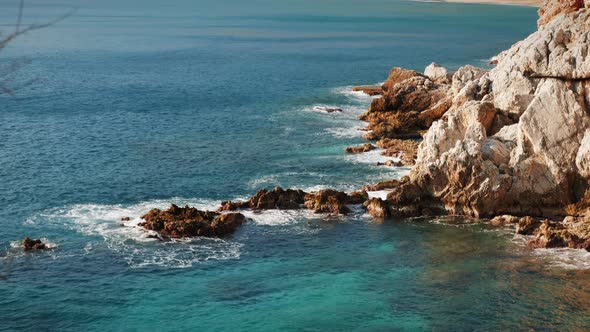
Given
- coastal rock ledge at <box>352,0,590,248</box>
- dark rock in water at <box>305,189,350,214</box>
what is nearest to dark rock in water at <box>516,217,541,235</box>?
coastal rock ledge at <box>352,0,590,248</box>

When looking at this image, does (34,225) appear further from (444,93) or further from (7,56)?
(7,56)

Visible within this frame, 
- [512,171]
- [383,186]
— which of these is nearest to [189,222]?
[383,186]

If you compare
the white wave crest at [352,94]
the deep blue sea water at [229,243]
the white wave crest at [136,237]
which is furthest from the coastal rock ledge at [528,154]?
the white wave crest at [352,94]

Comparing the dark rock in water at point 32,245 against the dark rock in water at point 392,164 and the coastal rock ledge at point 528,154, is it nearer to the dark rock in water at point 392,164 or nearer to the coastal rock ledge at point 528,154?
the coastal rock ledge at point 528,154

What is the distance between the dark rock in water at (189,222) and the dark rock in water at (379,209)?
10.1 m

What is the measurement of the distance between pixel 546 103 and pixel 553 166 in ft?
17.2

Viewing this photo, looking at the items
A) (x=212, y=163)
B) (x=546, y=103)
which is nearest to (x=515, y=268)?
(x=546, y=103)

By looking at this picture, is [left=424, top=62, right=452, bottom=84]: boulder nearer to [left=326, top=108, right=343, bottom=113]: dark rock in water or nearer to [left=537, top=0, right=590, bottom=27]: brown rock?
[left=326, top=108, right=343, bottom=113]: dark rock in water

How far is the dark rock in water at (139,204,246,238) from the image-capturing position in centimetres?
5741

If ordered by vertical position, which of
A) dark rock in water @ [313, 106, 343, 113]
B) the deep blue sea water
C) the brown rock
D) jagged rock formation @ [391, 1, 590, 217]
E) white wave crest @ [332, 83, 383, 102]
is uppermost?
the brown rock

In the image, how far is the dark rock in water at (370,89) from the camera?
117m

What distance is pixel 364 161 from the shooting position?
78062 mm

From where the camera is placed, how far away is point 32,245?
55.5m

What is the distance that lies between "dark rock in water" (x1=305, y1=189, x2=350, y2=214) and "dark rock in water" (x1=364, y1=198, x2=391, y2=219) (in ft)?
6.70
